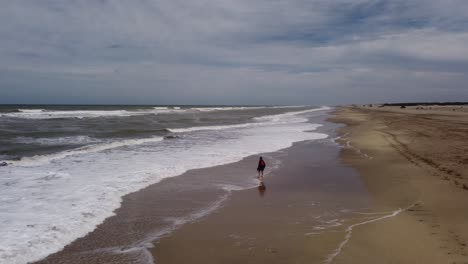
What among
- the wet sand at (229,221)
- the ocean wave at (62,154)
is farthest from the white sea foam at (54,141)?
the wet sand at (229,221)

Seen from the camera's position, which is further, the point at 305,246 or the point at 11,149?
the point at 11,149

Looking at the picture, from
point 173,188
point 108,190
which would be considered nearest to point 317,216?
point 173,188

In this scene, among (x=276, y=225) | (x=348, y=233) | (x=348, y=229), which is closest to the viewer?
(x=348, y=233)

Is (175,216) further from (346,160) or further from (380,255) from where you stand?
(346,160)

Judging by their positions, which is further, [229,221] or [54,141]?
[54,141]

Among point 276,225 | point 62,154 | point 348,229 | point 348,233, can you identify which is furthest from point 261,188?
point 62,154

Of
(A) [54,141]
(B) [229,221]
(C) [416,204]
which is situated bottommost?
(B) [229,221]

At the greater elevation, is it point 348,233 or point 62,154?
point 62,154

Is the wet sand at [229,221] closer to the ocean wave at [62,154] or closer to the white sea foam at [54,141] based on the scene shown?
the ocean wave at [62,154]

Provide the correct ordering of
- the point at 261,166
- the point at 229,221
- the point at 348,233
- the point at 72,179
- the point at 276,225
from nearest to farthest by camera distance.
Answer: the point at 348,233, the point at 276,225, the point at 229,221, the point at 72,179, the point at 261,166

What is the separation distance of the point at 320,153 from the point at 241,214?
31.1 ft

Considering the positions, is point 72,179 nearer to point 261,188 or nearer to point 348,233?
point 261,188

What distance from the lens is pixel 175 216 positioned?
23.9ft

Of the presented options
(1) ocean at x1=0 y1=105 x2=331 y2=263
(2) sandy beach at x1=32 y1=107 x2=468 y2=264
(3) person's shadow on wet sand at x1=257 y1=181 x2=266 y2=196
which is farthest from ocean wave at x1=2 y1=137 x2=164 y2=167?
(3) person's shadow on wet sand at x1=257 y1=181 x2=266 y2=196
